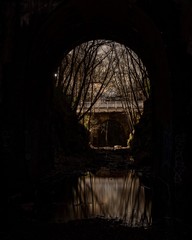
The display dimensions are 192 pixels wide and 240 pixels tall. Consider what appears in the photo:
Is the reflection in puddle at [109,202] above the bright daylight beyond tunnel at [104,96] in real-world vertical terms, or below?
below

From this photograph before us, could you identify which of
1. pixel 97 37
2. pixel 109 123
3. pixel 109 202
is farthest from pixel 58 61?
pixel 109 123

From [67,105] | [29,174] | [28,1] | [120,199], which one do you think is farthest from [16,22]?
[67,105]

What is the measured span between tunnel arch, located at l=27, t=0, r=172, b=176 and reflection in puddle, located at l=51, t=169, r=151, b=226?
1579 millimetres

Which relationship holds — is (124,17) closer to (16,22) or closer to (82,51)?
(16,22)

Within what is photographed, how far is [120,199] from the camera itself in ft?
25.7

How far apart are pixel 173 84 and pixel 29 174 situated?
3.50m

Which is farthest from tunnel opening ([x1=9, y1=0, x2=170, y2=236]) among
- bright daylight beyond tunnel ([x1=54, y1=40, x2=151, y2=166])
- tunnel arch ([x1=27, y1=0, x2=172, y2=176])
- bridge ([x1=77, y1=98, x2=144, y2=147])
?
bridge ([x1=77, y1=98, x2=144, y2=147])

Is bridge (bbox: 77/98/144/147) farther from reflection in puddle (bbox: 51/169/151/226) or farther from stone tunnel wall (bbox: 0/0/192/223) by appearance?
stone tunnel wall (bbox: 0/0/192/223)

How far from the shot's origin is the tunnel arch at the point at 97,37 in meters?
8.10

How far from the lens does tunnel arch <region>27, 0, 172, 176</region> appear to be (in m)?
8.10

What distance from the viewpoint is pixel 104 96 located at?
36906 mm

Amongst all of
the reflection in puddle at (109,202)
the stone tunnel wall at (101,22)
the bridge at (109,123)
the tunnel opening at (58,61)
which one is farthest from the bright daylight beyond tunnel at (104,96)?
the reflection in puddle at (109,202)

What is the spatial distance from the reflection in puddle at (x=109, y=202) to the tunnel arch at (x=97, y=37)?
62.2 inches

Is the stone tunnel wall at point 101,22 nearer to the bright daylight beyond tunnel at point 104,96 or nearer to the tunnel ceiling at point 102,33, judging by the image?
the tunnel ceiling at point 102,33
